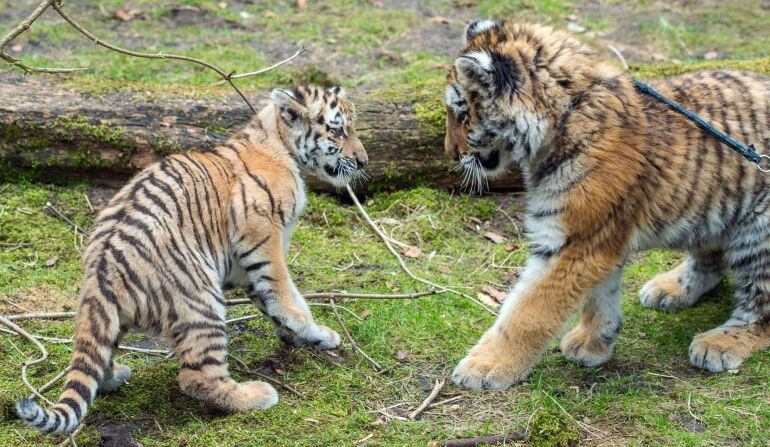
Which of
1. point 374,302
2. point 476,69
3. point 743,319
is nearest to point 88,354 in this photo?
point 374,302

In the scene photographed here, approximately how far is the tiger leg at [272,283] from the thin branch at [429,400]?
29.2 inches

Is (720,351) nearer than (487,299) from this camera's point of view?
Yes

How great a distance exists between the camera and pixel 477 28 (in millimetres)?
4730

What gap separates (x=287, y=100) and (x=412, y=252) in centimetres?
169

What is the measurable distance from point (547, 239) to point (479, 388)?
33.3 inches

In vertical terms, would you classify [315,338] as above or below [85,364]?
below

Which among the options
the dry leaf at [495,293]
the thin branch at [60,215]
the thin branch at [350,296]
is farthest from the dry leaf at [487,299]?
the thin branch at [60,215]

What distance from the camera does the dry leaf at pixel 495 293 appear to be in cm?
547

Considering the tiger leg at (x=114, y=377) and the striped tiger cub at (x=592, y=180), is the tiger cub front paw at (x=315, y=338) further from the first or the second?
the tiger leg at (x=114, y=377)

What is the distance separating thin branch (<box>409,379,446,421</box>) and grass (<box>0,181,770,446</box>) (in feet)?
0.13

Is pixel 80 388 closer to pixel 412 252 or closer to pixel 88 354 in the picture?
pixel 88 354

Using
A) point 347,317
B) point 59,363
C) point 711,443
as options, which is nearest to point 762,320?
point 711,443

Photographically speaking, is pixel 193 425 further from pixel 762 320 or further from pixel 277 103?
pixel 762 320

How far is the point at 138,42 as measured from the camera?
8.69 metres
